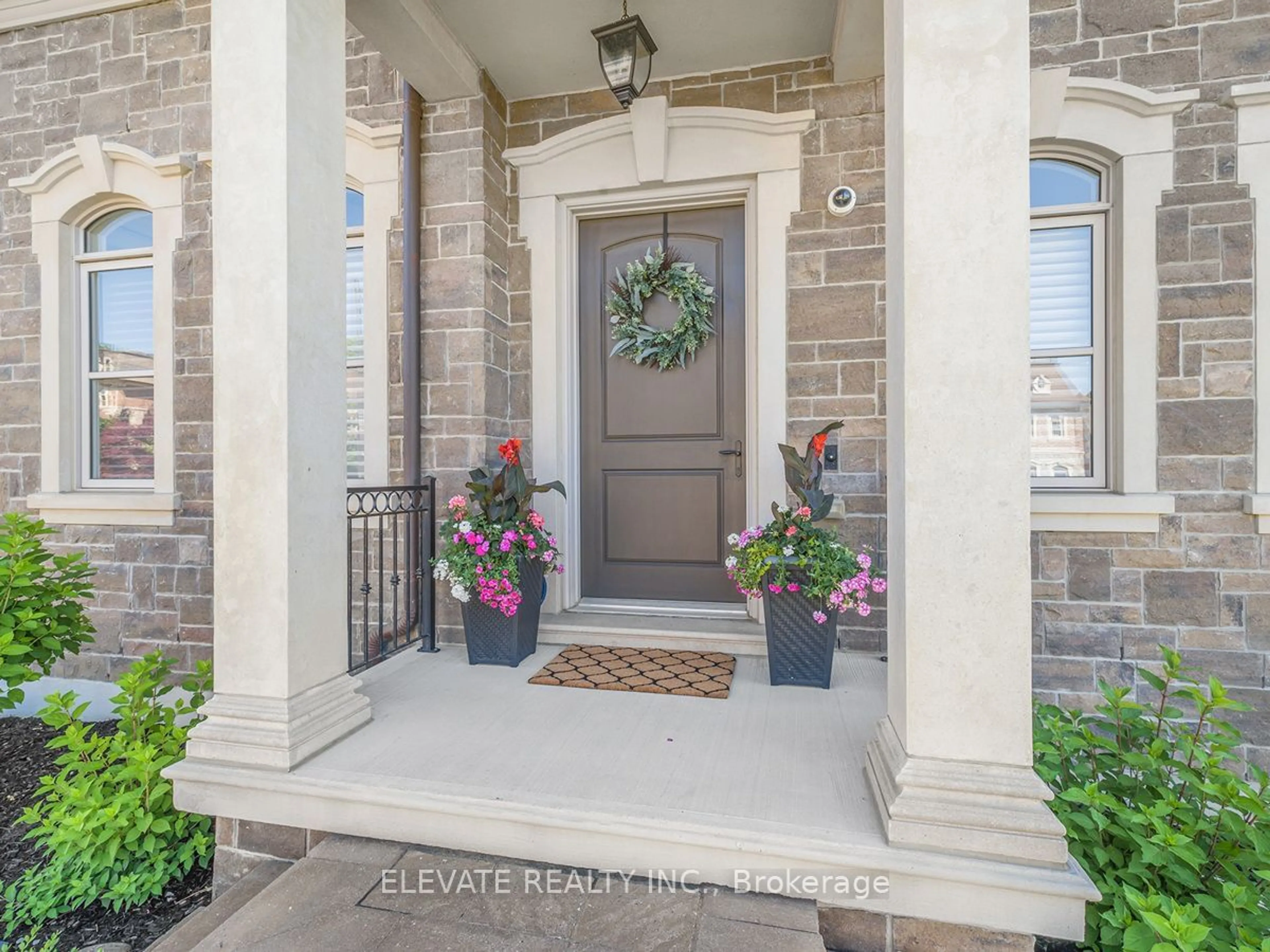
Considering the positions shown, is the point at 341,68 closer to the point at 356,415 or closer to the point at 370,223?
the point at 370,223

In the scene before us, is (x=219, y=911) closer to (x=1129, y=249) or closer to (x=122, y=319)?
(x=122, y=319)

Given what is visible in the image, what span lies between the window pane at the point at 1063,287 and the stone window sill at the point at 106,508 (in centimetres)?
432

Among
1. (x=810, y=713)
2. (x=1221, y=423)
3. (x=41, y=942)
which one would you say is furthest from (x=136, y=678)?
(x=1221, y=423)

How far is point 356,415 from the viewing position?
329 centimetres

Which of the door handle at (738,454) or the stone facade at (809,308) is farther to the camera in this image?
the door handle at (738,454)

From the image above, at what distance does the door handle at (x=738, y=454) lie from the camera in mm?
3125

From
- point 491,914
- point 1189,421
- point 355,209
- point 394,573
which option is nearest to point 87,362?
point 355,209

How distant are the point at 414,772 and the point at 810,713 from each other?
1248 millimetres

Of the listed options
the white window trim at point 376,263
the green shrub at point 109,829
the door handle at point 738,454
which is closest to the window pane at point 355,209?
the white window trim at point 376,263

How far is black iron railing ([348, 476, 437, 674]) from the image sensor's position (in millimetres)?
2697

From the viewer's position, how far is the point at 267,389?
1.81m

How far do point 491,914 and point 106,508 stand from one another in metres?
3.32

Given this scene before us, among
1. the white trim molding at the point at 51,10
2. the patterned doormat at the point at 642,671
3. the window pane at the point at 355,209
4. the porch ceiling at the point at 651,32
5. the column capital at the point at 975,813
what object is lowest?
the patterned doormat at the point at 642,671

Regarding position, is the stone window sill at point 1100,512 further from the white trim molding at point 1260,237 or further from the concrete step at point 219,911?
the concrete step at point 219,911
